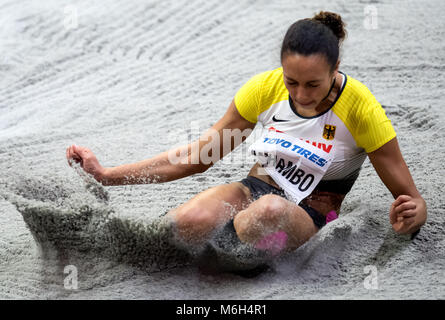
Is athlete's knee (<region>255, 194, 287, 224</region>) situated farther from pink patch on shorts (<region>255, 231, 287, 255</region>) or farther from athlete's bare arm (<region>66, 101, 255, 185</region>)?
athlete's bare arm (<region>66, 101, 255, 185</region>)

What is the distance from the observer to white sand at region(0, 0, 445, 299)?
1741 mm

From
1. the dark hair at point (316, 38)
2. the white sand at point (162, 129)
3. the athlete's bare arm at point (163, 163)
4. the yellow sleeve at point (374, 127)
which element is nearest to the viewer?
the dark hair at point (316, 38)

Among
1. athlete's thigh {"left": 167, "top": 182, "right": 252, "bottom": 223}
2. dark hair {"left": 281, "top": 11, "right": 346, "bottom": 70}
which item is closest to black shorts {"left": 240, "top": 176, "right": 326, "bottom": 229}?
athlete's thigh {"left": 167, "top": 182, "right": 252, "bottom": 223}

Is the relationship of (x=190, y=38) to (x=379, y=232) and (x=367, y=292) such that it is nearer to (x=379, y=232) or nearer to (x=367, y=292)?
(x=379, y=232)

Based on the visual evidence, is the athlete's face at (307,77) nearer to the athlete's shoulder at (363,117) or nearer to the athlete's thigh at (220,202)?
the athlete's shoulder at (363,117)

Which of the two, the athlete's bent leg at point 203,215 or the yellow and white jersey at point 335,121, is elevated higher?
the yellow and white jersey at point 335,121

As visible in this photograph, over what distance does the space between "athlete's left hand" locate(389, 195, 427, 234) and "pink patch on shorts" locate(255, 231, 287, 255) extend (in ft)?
1.07

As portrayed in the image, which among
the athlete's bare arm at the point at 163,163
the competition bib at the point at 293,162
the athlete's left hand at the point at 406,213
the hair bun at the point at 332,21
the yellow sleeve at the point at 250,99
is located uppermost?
the hair bun at the point at 332,21

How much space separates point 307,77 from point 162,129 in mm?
1537

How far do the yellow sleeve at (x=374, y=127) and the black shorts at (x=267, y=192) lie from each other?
11.0 inches

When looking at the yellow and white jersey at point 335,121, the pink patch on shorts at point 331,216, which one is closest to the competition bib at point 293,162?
the yellow and white jersey at point 335,121

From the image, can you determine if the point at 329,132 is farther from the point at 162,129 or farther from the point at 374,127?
the point at 162,129

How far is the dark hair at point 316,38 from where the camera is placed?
1539 millimetres

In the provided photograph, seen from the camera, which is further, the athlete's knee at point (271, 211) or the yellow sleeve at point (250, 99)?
the yellow sleeve at point (250, 99)
